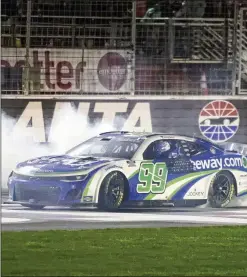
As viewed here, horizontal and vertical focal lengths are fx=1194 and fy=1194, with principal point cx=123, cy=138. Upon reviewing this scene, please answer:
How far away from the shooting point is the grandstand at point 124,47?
53.8 feet

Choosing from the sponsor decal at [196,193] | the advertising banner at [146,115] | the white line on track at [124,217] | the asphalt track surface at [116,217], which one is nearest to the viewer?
the asphalt track surface at [116,217]

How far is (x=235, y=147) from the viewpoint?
677 inches

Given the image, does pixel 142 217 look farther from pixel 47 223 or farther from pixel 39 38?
pixel 39 38

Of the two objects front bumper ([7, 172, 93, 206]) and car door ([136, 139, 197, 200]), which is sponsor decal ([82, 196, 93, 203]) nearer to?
front bumper ([7, 172, 93, 206])

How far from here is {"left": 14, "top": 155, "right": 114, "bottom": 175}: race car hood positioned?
15.7 m

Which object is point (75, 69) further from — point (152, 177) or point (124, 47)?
point (152, 177)

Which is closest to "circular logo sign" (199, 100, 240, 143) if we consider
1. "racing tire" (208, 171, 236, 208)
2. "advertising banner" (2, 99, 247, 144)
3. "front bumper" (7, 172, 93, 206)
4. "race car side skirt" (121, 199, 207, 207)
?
"advertising banner" (2, 99, 247, 144)

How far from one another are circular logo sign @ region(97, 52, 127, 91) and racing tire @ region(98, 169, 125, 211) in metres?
1.43

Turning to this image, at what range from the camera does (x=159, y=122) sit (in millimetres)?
16891

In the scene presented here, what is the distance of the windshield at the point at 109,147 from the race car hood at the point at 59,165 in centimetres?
20

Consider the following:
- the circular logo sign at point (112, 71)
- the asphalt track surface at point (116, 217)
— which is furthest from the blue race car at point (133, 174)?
the circular logo sign at point (112, 71)

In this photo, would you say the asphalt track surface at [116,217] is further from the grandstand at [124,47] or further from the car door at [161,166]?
the grandstand at [124,47]

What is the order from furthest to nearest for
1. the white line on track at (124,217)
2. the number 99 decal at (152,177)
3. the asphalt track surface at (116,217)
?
1. the number 99 decal at (152,177)
2. the white line on track at (124,217)
3. the asphalt track surface at (116,217)

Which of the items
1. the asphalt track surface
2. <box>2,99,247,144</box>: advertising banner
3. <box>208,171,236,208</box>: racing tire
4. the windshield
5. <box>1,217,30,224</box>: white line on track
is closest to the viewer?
<box>1,217,30,224</box>: white line on track
